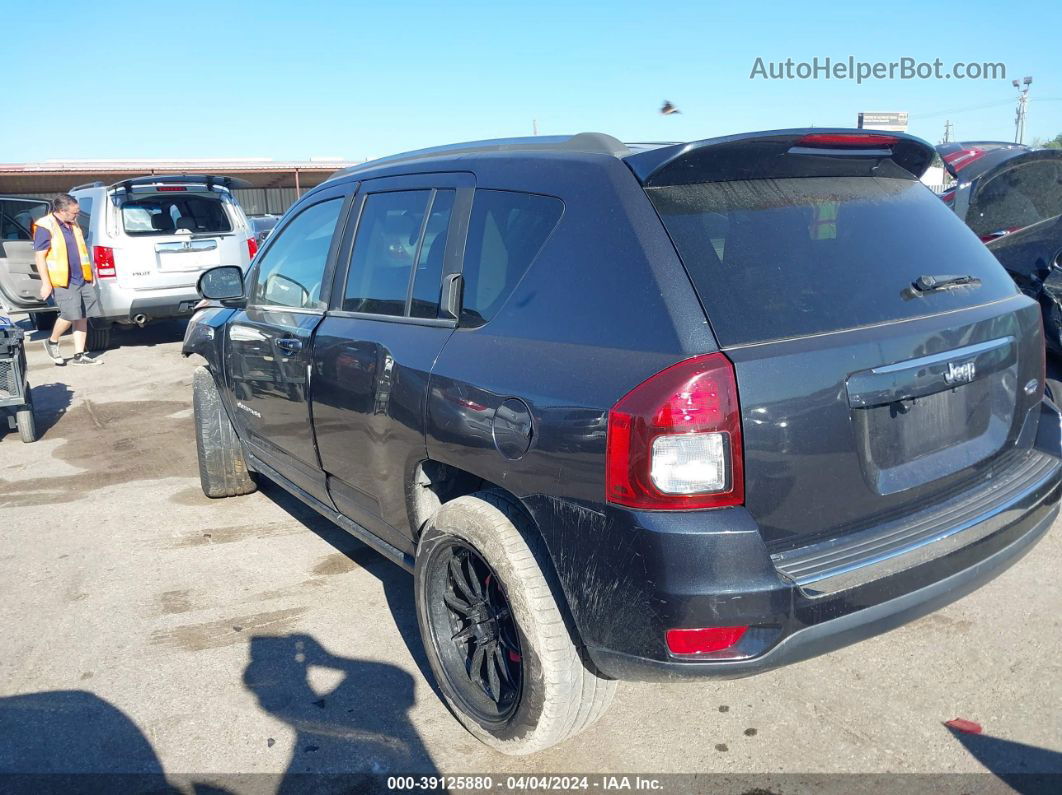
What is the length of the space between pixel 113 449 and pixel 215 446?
205 cm

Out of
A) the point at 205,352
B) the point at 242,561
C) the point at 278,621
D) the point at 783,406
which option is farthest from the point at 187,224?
the point at 783,406

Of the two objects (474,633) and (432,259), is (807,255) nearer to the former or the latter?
(432,259)

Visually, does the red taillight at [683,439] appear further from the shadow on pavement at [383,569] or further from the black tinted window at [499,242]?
the shadow on pavement at [383,569]

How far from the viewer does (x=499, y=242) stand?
9.05 feet

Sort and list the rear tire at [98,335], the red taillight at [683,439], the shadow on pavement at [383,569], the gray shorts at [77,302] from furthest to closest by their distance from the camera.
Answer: the rear tire at [98,335] < the gray shorts at [77,302] < the shadow on pavement at [383,569] < the red taillight at [683,439]

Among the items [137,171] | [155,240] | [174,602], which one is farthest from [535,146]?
[137,171]

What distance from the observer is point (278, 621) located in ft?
12.3

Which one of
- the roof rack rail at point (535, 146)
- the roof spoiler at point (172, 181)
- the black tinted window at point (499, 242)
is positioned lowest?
the black tinted window at point (499, 242)

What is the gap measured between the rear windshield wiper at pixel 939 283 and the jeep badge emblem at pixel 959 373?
0.82 ft

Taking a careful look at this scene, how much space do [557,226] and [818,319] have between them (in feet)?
2.63

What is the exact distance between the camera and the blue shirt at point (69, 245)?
9.62 meters

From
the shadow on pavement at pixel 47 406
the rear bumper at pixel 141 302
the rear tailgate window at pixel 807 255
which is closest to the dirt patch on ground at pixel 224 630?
the rear tailgate window at pixel 807 255

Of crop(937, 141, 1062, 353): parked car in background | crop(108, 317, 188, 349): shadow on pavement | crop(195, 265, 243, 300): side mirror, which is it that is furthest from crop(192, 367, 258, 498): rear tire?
crop(108, 317, 188, 349): shadow on pavement

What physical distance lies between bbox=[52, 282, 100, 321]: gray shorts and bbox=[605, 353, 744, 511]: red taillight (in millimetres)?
9504
